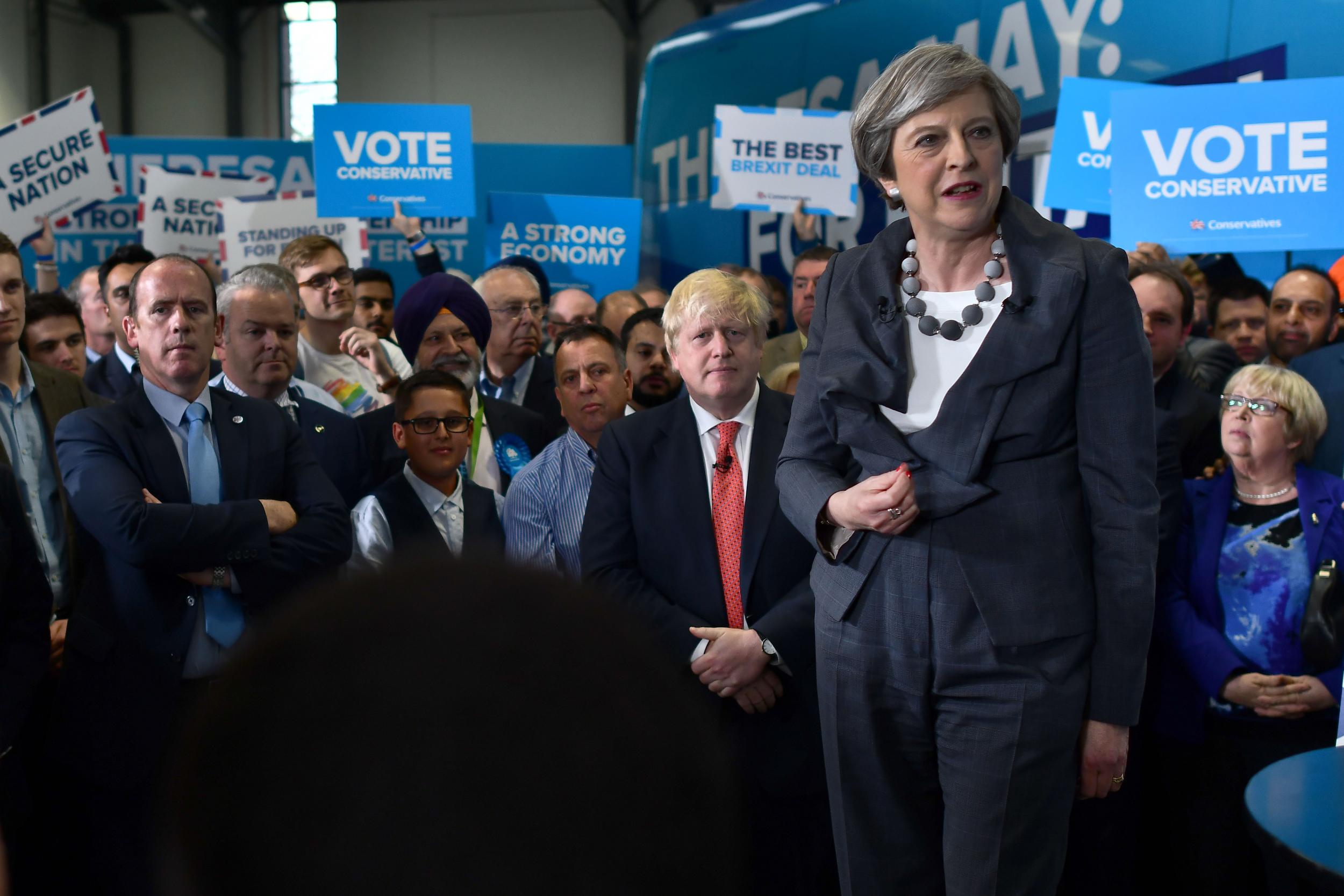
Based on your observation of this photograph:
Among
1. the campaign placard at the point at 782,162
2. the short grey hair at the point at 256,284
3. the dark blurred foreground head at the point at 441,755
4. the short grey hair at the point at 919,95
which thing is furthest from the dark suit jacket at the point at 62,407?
the campaign placard at the point at 782,162

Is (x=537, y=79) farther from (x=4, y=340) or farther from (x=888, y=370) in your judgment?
(x=888, y=370)

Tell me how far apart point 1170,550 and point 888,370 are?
1.49 m

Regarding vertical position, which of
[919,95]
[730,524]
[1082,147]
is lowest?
[730,524]

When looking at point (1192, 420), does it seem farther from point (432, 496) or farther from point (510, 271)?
point (510, 271)

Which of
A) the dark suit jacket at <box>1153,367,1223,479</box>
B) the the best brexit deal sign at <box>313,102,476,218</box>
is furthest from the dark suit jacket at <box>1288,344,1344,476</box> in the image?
the the best brexit deal sign at <box>313,102,476,218</box>

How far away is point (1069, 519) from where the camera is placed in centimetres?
154

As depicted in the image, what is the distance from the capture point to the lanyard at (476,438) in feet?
10.9

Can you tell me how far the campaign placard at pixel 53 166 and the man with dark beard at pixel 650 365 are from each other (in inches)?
125

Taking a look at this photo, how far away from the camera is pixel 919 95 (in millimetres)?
1574

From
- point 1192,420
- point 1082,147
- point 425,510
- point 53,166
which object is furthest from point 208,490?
point 53,166

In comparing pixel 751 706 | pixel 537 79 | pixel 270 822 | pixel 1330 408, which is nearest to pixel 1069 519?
pixel 751 706

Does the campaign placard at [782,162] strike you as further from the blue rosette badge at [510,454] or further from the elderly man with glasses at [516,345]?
the blue rosette badge at [510,454]

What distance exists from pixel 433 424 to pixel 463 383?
278mm

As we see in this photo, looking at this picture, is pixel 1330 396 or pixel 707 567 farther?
pixel 1330 396
